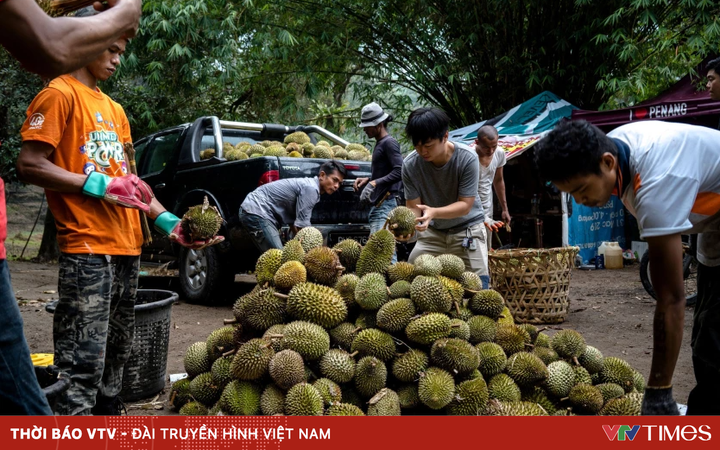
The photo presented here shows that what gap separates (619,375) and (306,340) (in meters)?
1.88

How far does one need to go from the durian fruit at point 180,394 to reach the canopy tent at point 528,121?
24.8ft

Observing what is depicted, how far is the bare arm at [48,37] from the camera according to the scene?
4.91ft

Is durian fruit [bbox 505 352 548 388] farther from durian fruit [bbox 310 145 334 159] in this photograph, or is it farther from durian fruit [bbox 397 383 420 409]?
durian fruit [bbox 310 145 334 159]

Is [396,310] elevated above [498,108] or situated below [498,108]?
below

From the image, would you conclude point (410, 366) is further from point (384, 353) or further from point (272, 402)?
point (272, 402)

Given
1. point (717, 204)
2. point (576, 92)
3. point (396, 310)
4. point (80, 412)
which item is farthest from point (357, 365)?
point (576, 92)

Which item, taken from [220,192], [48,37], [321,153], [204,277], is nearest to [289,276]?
[48,37]

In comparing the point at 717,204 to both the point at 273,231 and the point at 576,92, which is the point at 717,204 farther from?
the point at 576,92

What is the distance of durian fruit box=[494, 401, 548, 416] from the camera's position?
10.2 feet

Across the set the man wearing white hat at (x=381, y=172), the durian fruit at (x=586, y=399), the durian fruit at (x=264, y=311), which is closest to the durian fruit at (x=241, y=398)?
the durian fruit at (x=264, y=311)

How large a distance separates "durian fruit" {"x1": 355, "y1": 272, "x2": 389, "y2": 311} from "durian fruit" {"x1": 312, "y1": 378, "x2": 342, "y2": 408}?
1.70 ft

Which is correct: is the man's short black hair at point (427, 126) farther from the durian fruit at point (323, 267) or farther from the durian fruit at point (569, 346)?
the durian fruit at point (569, 346)

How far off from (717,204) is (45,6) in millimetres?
2615

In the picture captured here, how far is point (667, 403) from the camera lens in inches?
88.3
